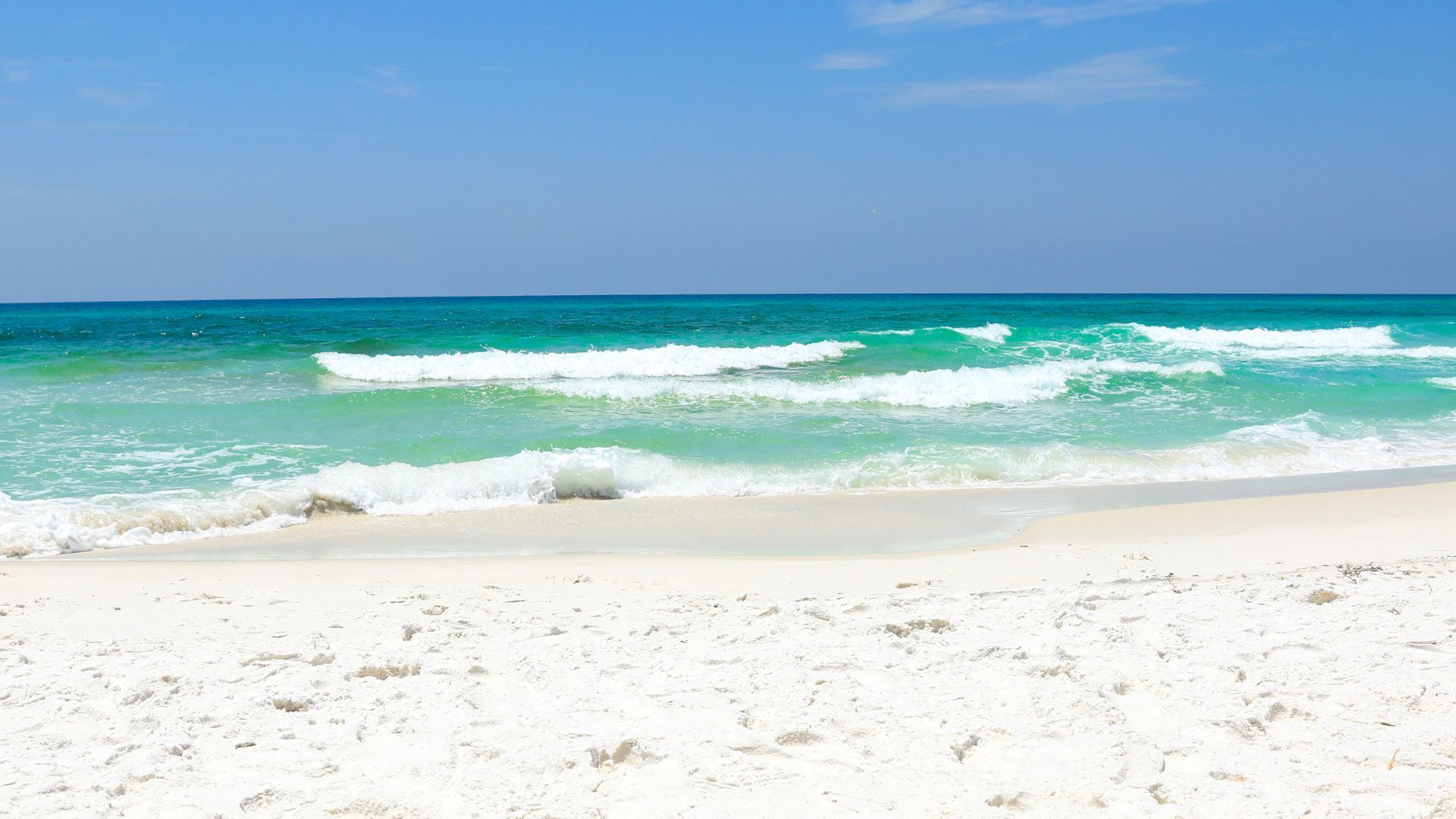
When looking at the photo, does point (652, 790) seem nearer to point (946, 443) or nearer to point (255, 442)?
point (946, 443)

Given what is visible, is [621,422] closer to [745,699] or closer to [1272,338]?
[745,699]

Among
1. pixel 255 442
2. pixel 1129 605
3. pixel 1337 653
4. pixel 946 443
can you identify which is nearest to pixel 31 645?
pixel 1129 605

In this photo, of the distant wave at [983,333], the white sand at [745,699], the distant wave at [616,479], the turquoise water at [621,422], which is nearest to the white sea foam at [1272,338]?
the turquoise water at [621,422]

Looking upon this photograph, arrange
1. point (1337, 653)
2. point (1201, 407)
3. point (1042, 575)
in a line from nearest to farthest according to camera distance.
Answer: point (1337, 653) < point (1042, 575) < point (1201, 407)

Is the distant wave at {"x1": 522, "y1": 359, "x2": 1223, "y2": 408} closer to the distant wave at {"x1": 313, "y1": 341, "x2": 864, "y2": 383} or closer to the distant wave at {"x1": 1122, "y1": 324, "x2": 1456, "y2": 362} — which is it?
the distant wave at {"x1": 313, "y1": 341, "x2": 864, "y2": 383}

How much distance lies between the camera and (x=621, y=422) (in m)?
12.0

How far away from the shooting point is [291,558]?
646 cm

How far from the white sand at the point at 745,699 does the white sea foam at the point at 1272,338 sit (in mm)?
25320

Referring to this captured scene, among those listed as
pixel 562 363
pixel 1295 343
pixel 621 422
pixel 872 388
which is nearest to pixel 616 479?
pixel 621 422

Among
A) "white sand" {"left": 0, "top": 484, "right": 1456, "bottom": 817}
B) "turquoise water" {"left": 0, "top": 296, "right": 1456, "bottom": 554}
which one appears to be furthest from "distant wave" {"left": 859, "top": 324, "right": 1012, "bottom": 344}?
"white sand" {"left": 0, "top": 484, "right": 1456, "bottom": 817}

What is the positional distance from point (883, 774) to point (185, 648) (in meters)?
2.95

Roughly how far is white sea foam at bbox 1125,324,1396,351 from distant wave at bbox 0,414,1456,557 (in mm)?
17987

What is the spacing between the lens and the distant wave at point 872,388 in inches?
563

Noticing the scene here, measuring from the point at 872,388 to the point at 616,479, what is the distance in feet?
22.7
